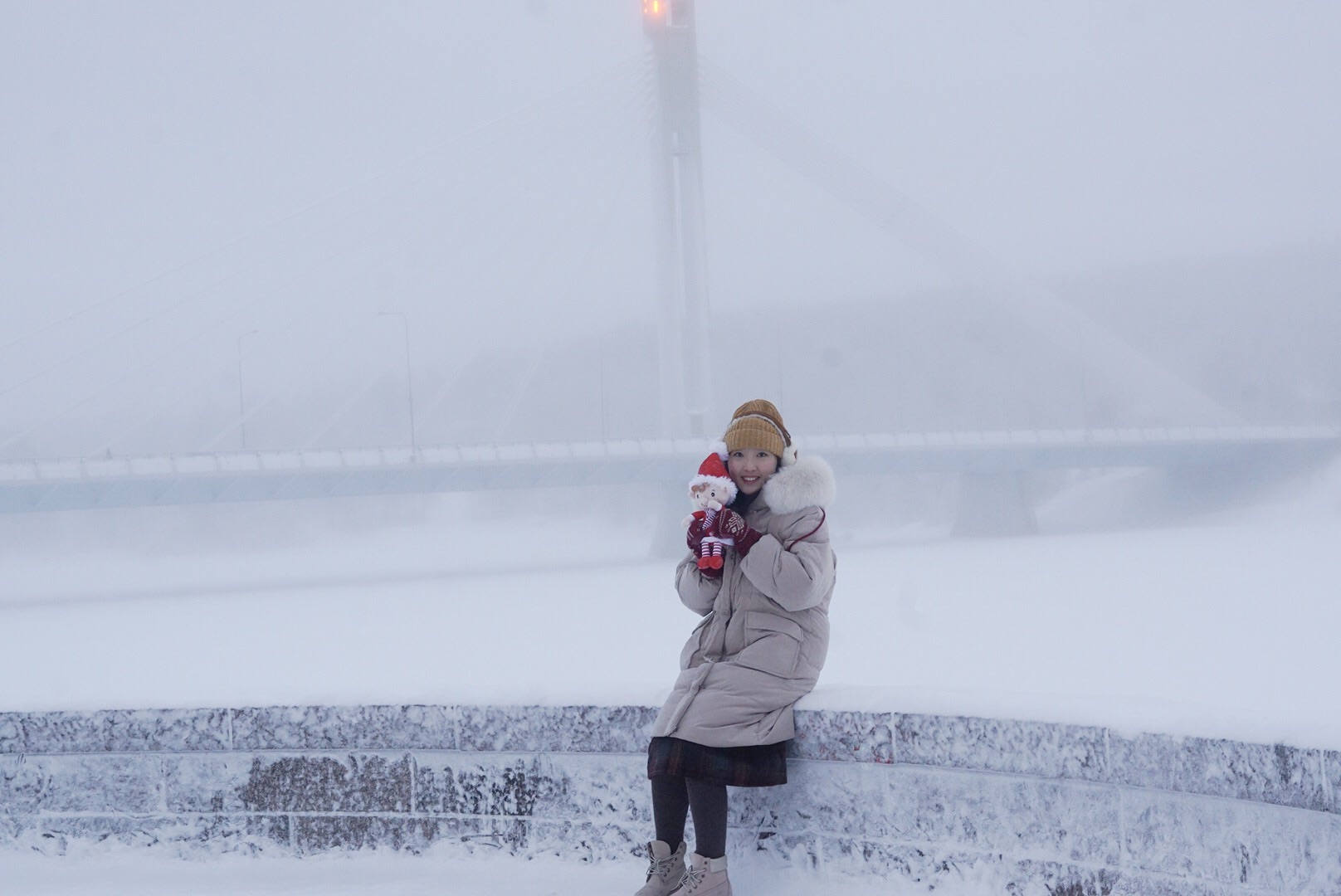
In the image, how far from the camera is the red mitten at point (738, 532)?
8.43 feet

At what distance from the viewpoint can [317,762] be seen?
277 cm

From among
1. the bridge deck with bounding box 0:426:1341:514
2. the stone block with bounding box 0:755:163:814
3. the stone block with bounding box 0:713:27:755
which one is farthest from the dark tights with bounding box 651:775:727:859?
the bridge deck with bounding box 0:426:1341:514

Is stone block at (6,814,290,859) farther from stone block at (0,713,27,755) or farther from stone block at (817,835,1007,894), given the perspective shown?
stone block at (817,835,1007,894)

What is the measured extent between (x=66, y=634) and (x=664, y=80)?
16829mm

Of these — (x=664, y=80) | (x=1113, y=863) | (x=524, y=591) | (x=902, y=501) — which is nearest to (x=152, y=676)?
(x=524, y=591)

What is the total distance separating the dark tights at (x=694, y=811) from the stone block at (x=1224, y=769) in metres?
0.71

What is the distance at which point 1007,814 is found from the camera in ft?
7.56

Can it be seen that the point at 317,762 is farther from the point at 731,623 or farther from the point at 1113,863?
the point at 1113,863

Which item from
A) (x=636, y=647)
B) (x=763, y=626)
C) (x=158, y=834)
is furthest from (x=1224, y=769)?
(x=636, y=647)

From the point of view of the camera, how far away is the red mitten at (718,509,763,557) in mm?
2568

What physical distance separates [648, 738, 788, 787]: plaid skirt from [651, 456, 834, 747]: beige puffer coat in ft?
0.07

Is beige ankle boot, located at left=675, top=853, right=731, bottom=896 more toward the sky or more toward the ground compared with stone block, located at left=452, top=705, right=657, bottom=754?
more toward the ground

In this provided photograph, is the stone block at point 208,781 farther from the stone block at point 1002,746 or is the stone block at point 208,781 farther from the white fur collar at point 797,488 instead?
the stone block at point 1002,746

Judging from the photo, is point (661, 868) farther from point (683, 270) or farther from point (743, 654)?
point (683, 270)
